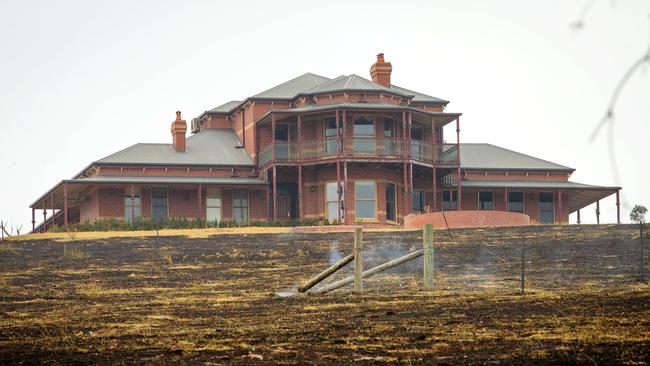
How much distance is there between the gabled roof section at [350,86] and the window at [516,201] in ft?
23.8

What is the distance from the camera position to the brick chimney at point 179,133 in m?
56.7

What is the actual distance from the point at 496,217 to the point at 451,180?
11.8 meters

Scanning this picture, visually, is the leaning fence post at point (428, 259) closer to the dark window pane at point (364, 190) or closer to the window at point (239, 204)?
the dark window pane at point (364, 190)

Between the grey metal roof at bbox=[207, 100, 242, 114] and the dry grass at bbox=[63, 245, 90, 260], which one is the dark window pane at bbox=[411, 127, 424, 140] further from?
the dry grass at bbox=[63, 245, 90, 260]

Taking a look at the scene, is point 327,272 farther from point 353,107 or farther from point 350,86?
point 350,86

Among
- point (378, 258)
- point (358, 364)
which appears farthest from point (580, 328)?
point (378, 258)

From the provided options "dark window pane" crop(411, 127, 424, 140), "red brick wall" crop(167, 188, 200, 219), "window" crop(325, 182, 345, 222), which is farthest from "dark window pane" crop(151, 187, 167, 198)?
"dark window pane" crop(411, 127, 424, 140)

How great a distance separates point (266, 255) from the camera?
117 feet

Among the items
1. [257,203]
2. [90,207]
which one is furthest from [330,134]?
[90,207]

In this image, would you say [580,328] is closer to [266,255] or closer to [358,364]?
[358,364]

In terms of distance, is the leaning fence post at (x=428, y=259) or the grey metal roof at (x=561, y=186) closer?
the leaning fence post at (x=428, y=259)

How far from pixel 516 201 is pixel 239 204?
44.3 ft

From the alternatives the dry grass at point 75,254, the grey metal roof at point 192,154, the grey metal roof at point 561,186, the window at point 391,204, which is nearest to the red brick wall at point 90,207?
the grey metal roof at point 192,154

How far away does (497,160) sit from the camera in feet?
194
